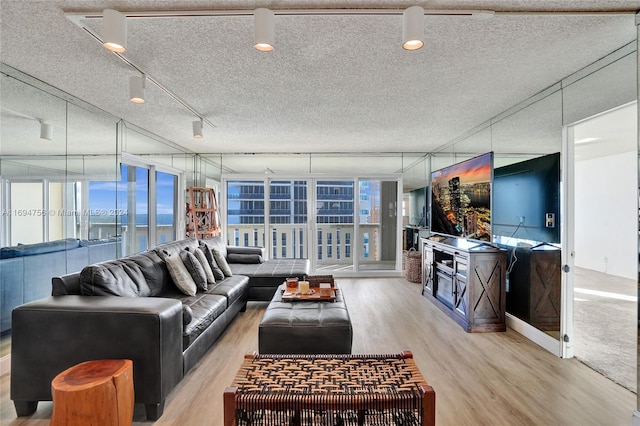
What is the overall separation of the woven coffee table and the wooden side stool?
26.1 inches

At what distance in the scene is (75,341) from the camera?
1950mm

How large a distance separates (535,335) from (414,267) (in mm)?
2630

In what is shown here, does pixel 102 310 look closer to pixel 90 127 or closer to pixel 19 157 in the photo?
pixel 19 157

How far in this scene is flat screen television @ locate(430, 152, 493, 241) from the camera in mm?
3744

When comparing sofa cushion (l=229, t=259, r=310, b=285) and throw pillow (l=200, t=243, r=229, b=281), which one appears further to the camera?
sofa cushion (l=229, t=259, r=310, b=285)

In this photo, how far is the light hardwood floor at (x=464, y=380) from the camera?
1.98 meters

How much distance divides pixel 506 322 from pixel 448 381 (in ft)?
5.43

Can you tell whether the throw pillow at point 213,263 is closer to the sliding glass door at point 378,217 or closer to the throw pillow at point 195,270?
the throw pillow at point 195,270

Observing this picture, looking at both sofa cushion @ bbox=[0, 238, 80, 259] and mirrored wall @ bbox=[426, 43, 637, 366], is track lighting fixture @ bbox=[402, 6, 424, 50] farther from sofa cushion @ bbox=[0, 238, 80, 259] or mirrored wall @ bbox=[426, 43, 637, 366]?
sofa cushion @ bbox=[0, 238, 80, 259]

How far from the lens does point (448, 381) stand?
2.40m

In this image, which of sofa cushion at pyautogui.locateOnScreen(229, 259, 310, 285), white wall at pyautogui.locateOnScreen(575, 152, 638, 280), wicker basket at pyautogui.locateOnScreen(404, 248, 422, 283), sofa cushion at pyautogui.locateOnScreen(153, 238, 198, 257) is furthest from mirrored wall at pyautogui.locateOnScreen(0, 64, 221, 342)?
white wall at pyautogui.locateOnScreen(575, 152, 638, 280)

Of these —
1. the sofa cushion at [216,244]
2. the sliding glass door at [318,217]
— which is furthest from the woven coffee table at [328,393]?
the sliding glass door at [318,217]

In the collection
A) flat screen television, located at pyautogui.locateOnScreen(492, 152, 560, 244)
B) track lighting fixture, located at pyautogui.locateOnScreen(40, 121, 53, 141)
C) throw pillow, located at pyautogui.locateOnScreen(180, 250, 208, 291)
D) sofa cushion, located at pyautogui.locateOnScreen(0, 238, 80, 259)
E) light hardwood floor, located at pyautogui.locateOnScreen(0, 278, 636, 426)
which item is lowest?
light hardwood floor, located at pyautogui.locateOnScreen(0, 278, 636, 426)

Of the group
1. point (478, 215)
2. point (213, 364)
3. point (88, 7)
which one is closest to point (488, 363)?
point (478, 215)
